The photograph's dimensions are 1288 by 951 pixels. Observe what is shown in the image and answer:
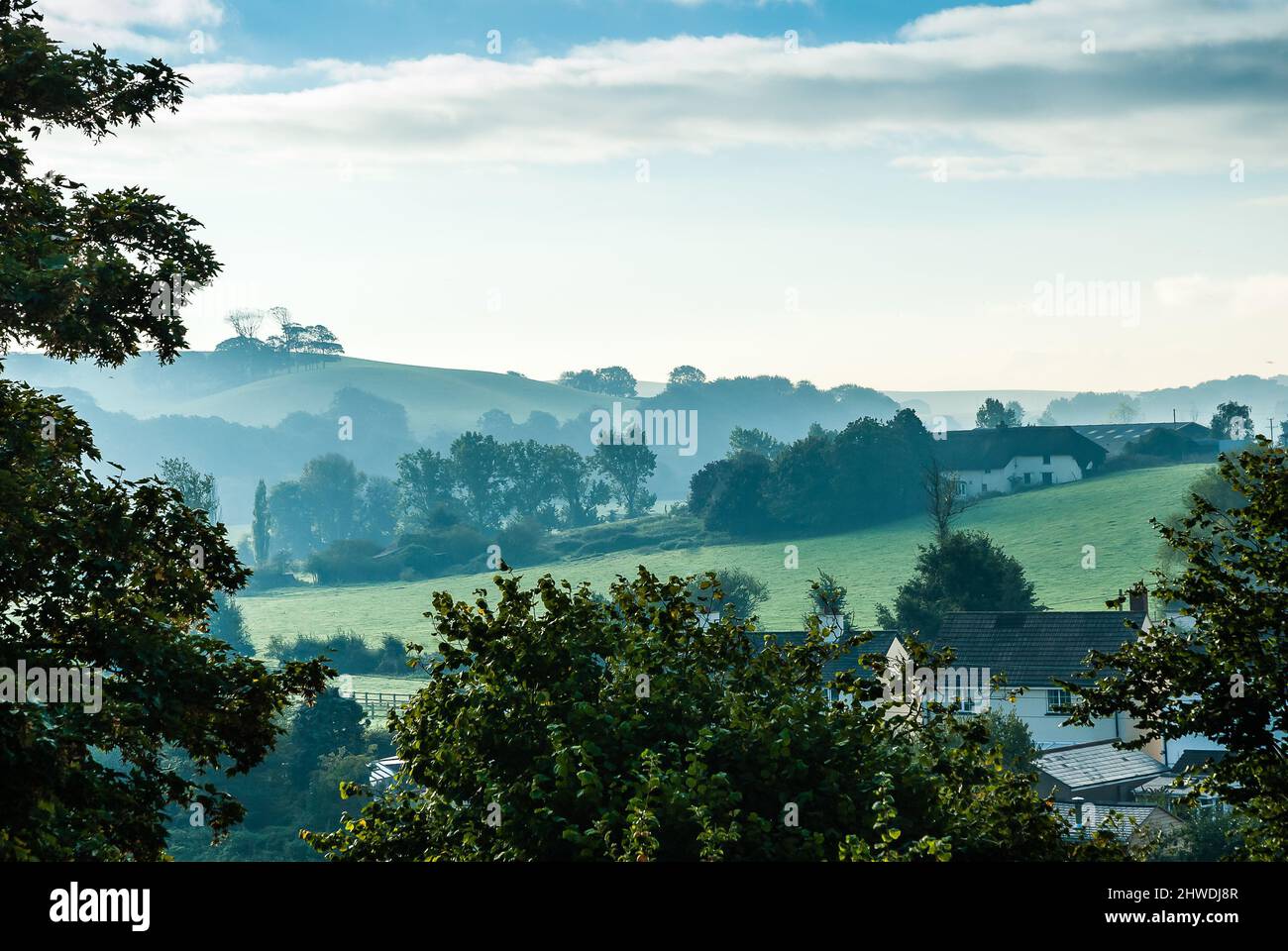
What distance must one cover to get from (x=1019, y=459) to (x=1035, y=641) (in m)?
79.6

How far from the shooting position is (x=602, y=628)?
17.2m

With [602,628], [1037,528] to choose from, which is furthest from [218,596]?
[602,628]

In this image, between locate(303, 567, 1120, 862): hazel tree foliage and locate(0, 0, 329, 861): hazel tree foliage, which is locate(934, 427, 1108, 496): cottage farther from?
locate(0, 0, 329, 861): hazel tree foliage

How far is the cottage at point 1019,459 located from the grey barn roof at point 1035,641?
67517mm

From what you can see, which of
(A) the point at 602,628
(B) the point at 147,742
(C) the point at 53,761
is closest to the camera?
(C) the point at 53,761

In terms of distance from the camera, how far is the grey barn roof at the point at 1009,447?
145 meters

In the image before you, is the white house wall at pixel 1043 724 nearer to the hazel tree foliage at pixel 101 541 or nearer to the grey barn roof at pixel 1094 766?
the grey barn roof at pixel 1094 766


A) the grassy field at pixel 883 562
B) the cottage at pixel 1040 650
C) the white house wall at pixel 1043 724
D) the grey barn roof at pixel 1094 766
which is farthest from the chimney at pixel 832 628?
the grassy field at pixel 883 562

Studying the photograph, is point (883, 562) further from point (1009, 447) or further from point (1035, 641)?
point (1035, 641)

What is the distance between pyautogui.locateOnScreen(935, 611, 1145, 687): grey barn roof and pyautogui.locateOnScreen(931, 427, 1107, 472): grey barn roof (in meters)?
71.1
